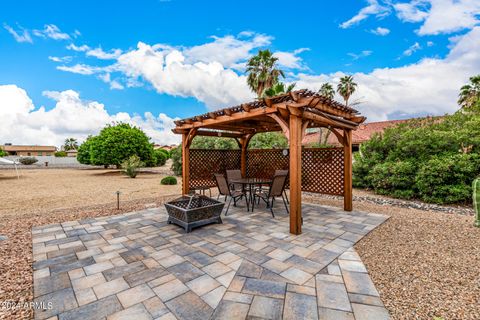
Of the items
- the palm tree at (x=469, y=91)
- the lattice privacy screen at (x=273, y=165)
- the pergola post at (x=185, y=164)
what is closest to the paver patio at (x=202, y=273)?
the lattice privacy screen at (x=273, y=165)

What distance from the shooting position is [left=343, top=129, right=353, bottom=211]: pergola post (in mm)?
4825

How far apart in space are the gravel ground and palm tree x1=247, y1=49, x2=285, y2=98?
578 inches

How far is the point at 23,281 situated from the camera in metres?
2.12

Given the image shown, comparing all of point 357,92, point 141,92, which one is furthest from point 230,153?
point 357,92

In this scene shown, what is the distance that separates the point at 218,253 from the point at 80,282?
1.38m

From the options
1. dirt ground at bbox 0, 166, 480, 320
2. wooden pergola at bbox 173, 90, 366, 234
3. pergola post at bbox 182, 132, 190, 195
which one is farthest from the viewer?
pergola post at bbox 182, 132, 190, 195

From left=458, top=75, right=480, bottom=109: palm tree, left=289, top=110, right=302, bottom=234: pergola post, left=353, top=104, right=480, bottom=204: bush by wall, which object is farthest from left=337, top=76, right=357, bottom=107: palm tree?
left=289, top=110, right=302, bottom=234: pergola post

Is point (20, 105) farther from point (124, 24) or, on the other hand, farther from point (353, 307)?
point (353, 307)

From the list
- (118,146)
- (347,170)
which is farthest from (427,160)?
(118,146)

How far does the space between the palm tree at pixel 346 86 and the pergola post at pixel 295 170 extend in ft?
62.8

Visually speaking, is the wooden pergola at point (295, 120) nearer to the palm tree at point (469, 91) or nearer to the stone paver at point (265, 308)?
the stone paver at point (265, 308)

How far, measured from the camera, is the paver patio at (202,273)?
1711mm

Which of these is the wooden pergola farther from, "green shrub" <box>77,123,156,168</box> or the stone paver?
"green shrub" <box>77,123,156,168</box>

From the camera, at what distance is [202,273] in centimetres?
224
